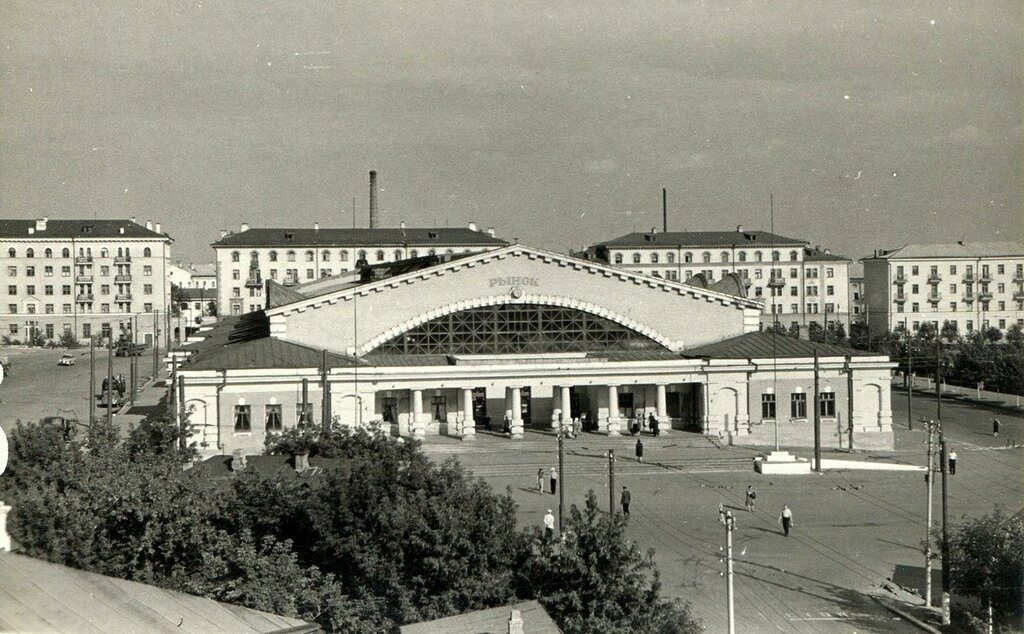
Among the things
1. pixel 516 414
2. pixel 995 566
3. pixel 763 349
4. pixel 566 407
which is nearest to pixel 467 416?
pixel 516 414

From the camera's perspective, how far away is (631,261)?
110 metres

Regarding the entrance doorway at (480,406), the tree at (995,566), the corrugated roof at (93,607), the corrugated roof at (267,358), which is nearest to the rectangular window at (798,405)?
the entrance doorway at (480,406)

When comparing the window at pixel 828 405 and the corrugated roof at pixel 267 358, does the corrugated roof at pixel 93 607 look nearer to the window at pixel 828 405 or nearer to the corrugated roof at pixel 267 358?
the corrugated roof at pixel 267 358

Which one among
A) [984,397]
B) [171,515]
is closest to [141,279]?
[984,397]

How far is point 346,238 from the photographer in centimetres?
11056

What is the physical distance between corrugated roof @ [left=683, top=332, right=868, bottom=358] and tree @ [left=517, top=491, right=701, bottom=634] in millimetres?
30402

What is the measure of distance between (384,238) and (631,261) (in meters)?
25.2

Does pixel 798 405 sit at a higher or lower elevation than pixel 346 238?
lower

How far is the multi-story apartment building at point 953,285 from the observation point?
10369cm

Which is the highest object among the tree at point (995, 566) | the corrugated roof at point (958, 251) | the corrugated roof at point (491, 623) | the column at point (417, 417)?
the corrugated roof at point (958, 251)

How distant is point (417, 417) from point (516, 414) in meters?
4.53

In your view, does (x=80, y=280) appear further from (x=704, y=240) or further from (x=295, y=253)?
(x=704, y=240)

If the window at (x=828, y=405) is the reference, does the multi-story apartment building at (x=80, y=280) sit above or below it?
above

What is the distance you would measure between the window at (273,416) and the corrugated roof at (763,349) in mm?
19777
